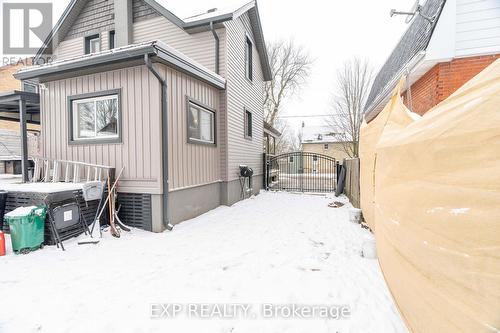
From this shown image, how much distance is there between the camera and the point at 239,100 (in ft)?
28.9

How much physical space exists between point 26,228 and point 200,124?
4159 millimetres

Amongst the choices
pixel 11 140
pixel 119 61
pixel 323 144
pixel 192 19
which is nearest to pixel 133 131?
pixel 119 61

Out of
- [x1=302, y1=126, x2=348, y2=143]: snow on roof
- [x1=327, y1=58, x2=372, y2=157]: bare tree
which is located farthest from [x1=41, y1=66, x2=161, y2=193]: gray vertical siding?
[x1=302, y1=126, x2=348, y2=143]: snow on roof

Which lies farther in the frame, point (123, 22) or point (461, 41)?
point (123, 22)

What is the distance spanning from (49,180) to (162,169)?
3.06 metres

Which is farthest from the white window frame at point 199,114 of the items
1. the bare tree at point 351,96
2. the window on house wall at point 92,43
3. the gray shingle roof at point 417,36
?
Answer: the bare tree at point 351,96

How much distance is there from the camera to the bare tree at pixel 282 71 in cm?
2408

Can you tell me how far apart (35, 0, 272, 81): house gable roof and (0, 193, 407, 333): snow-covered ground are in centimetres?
→ 620

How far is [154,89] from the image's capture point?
5047 mm

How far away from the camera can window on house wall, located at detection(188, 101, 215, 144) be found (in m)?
6.23

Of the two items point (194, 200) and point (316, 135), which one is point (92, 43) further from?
point (316, 135)

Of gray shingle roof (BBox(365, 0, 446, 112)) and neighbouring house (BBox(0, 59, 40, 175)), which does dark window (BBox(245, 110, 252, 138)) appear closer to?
gray shingle roof (BBox(365, 0, 446, 112))

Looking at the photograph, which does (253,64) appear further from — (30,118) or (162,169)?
(30,118)

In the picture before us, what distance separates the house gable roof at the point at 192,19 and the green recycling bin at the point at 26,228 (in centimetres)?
640
